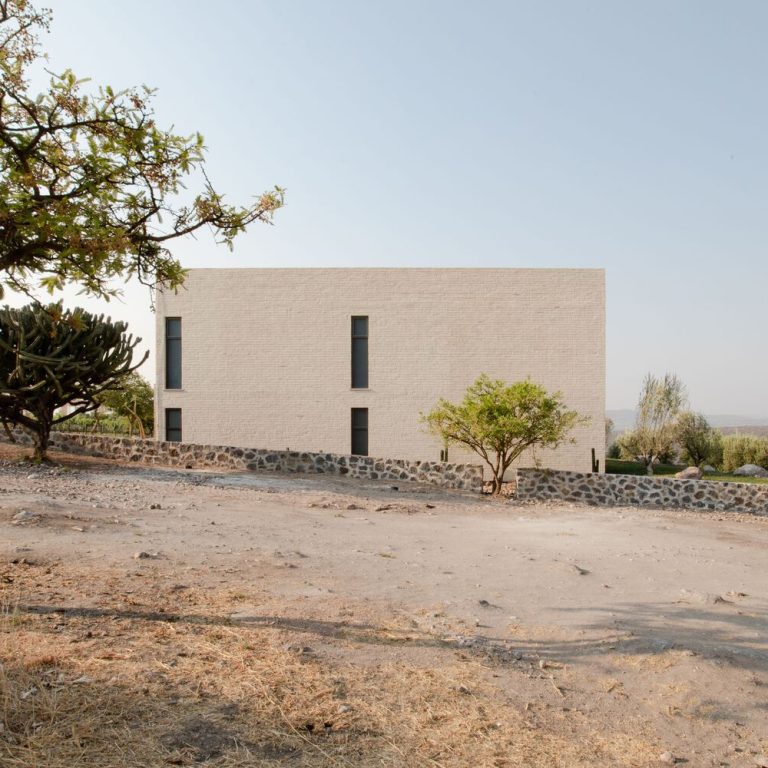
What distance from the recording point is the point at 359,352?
76.2ft

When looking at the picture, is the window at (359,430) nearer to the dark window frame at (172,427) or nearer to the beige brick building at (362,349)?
the beige brick building at (362,349)

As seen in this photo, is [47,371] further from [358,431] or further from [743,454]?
[743,454]

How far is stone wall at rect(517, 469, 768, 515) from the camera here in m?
17.6

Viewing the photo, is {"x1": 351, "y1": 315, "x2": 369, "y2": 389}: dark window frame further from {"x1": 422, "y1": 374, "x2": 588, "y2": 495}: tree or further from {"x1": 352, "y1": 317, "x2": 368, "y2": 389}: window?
{"x1": 422, "y1": 374, "x2": 588, "y2": 495}: tree

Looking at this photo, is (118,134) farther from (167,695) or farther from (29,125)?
Answer: (167,695)

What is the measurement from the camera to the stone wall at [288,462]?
61.3 feet

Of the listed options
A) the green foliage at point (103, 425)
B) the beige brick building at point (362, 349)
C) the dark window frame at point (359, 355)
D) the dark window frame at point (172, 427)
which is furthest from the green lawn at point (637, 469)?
the green foliage at point (103, 425)

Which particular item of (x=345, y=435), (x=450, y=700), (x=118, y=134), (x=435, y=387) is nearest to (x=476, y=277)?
(x=435, y=387)

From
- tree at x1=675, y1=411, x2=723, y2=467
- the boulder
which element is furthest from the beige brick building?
tree at x1=675, y1=411, x2=723, y2=467

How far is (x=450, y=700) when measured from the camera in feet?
13.9

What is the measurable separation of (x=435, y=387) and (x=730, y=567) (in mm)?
14285

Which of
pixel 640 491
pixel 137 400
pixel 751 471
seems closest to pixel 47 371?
pixel 640 491

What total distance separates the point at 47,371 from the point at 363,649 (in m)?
13.7

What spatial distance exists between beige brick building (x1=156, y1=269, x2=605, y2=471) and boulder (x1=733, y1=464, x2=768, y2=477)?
1082 centimetres
